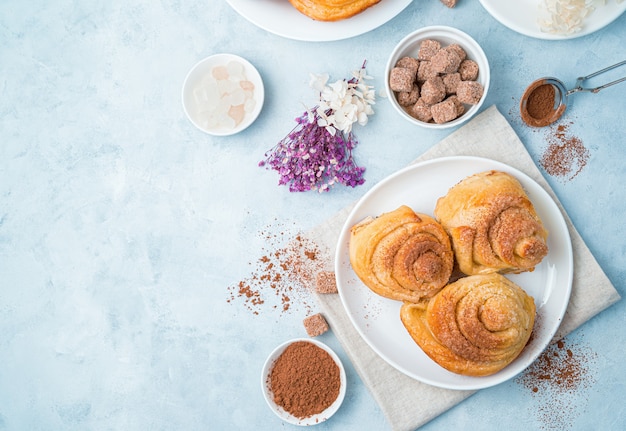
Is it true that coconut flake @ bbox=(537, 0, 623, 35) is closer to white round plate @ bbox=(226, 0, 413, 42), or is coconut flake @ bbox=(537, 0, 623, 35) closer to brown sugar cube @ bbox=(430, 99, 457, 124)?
brown sugar cube @ bbox=(430, 99, 457, 124)

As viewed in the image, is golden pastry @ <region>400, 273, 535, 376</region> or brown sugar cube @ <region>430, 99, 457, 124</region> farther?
brown sugar cube @ <region>430, 99, 457, 124</region>

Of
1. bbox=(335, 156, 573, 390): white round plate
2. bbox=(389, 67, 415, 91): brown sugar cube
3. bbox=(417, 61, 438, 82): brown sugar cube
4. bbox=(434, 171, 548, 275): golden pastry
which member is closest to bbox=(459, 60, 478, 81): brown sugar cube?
bbox=(417, 61, 438, 82): brown sugar cube

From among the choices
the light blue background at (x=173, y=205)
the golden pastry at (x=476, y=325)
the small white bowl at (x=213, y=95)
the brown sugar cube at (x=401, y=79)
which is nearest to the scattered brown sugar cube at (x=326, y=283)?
the light blue background at (x=173, y=205)

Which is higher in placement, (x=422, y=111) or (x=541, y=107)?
(x=541, y=107)

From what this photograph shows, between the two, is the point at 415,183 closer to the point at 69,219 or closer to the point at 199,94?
the point at 199,94

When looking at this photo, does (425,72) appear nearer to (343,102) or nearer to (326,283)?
(343,102)

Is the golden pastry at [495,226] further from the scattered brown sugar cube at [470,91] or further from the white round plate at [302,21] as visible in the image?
the white round plate at [302,21]

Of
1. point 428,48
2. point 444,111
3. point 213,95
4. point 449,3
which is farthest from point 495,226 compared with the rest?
point 213,95
